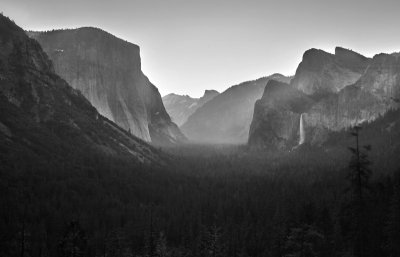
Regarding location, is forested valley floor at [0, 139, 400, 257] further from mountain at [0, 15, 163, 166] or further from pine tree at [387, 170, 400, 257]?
mountain at [0, 15, 163, 166]

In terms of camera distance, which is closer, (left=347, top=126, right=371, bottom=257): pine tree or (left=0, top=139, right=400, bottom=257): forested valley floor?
(left=347, top=126, right=371, bottom=257): pine tree

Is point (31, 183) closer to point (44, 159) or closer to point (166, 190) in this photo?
point (44, 159)

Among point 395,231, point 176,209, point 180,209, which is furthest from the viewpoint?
point 180,209

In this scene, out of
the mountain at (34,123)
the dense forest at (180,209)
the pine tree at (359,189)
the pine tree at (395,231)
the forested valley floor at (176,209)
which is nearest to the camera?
the pine tree at (359,189)

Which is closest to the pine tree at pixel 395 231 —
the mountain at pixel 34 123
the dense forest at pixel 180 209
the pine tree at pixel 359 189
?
the dense forest at pixel 180 209

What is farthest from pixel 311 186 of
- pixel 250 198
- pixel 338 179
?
pixel 250 198

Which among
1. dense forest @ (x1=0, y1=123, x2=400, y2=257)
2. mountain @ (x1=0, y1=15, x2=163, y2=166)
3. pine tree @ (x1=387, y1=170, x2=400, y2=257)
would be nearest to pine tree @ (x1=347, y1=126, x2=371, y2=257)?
dense forest @ (x1=0, y1=123, x2=400, y2=257)

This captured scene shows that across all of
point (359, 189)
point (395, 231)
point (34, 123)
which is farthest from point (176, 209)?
point (359, 189)

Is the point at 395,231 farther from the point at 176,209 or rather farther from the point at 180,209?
the point at 180,209

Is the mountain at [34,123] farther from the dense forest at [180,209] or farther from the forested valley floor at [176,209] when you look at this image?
the forested valley floor at [176,209]
